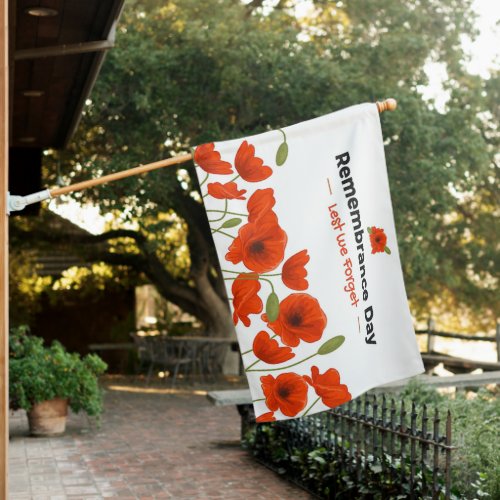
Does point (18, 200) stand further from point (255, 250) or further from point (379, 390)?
point (379, 390)

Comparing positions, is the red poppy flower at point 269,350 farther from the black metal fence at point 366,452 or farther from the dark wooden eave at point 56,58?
the dark wooden eave at point 56,58

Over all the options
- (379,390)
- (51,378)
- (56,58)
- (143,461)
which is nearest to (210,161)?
(56,58)

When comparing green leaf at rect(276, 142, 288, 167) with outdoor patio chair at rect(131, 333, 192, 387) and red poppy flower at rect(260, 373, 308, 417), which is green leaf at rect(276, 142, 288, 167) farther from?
outdoor patio chair at rect(131, 333, 192, 387)

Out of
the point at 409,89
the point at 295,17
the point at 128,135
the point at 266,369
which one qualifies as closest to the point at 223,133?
the point at 128,135

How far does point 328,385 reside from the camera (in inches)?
183

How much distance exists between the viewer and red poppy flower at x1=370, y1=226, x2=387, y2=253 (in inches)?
184

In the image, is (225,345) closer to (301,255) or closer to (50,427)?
(50,427)

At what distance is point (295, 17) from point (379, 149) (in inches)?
569

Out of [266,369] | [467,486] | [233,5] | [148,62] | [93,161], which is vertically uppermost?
[233,5]

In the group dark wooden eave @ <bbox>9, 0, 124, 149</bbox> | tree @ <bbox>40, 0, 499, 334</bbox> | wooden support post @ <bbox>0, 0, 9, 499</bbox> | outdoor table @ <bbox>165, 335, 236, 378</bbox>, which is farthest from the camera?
outdoor table @ <bbox>165, 335, 236, 378</bbox>

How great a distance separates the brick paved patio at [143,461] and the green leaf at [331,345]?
131 inches

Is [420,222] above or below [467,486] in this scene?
above

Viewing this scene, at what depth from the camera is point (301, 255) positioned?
4695 mm

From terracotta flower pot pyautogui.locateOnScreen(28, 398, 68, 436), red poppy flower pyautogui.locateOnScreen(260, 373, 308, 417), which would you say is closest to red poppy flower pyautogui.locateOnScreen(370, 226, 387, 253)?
red poppy flower pyautogui.locateOnScreen(260, 373, 308, 417)
